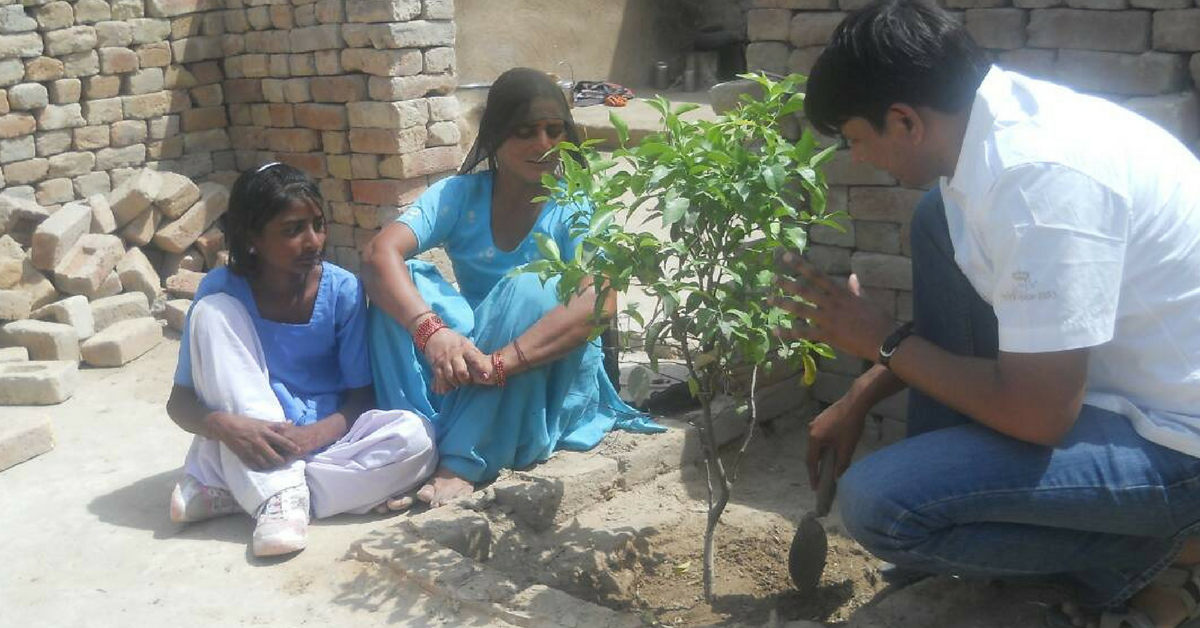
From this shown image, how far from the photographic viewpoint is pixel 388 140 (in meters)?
6.74

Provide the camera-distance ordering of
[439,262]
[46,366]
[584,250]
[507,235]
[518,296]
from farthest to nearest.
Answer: [439,262], [46,366], [507,235], [518,296], [584,250]

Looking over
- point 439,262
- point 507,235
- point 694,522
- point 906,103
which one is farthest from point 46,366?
point 906,103

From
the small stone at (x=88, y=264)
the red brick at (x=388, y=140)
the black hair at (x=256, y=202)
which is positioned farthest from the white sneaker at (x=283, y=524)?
the small stone at (x=88, y=264)

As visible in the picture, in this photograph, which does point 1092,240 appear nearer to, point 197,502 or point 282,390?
point 282,390

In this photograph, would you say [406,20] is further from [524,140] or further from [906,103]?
[906,103]

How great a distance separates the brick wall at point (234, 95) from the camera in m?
6.75

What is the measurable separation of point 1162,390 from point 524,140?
2.09m

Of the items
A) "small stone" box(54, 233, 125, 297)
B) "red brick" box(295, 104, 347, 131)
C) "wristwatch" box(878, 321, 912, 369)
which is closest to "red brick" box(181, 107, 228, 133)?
"red brick" box(295, 104, 347, 131)

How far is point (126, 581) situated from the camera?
3250 mm

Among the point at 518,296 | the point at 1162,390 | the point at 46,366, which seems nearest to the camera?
the point at 1162,390

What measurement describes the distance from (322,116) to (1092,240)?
18.7ft

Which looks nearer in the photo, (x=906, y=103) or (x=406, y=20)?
(x=906, y=103)

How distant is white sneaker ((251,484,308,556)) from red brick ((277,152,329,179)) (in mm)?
4118

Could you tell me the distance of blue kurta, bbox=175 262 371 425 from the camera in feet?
12.1
